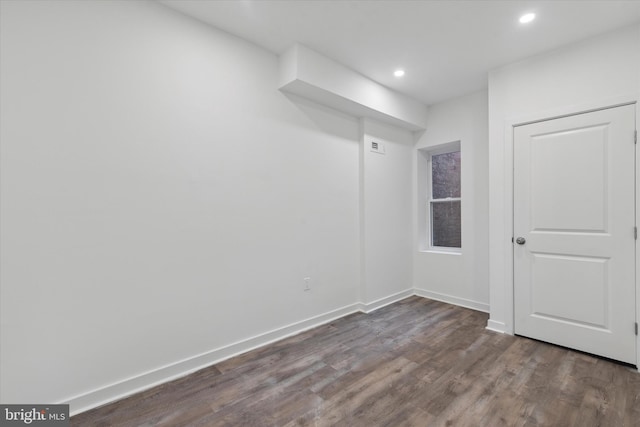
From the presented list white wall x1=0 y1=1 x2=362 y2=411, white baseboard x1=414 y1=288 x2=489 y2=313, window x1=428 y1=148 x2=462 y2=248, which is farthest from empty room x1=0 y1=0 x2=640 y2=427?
window x1=428 y1=148 x2=462 y2=248

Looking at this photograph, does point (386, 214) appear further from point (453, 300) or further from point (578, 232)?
point (578, 232)

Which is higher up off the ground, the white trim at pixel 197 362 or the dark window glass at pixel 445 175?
the dark window glass at pixel 445 175

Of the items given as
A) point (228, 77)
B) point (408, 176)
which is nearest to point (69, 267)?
point (228, 77)

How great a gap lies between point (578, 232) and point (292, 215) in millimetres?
2694

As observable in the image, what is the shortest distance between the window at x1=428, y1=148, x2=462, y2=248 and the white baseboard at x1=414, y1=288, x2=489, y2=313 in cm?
73

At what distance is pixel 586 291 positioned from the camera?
257 cm

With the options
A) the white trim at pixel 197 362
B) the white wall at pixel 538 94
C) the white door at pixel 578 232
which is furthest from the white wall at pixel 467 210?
the white door at pixel 578 232

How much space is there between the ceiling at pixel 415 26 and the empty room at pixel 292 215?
0.08 feet

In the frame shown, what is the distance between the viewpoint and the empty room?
175cm

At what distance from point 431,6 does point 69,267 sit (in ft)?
10.4

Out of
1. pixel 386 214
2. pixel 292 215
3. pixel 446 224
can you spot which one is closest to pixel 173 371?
pixel 292 215

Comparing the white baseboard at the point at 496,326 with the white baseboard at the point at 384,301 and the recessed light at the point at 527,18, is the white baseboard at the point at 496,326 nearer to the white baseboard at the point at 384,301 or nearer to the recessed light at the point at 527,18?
the white baseboard at the point at 384,301

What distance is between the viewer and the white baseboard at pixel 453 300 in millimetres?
3670

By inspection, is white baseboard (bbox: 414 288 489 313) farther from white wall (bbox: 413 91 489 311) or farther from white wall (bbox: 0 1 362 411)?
white wall (bbox: 0 1 362 411)
